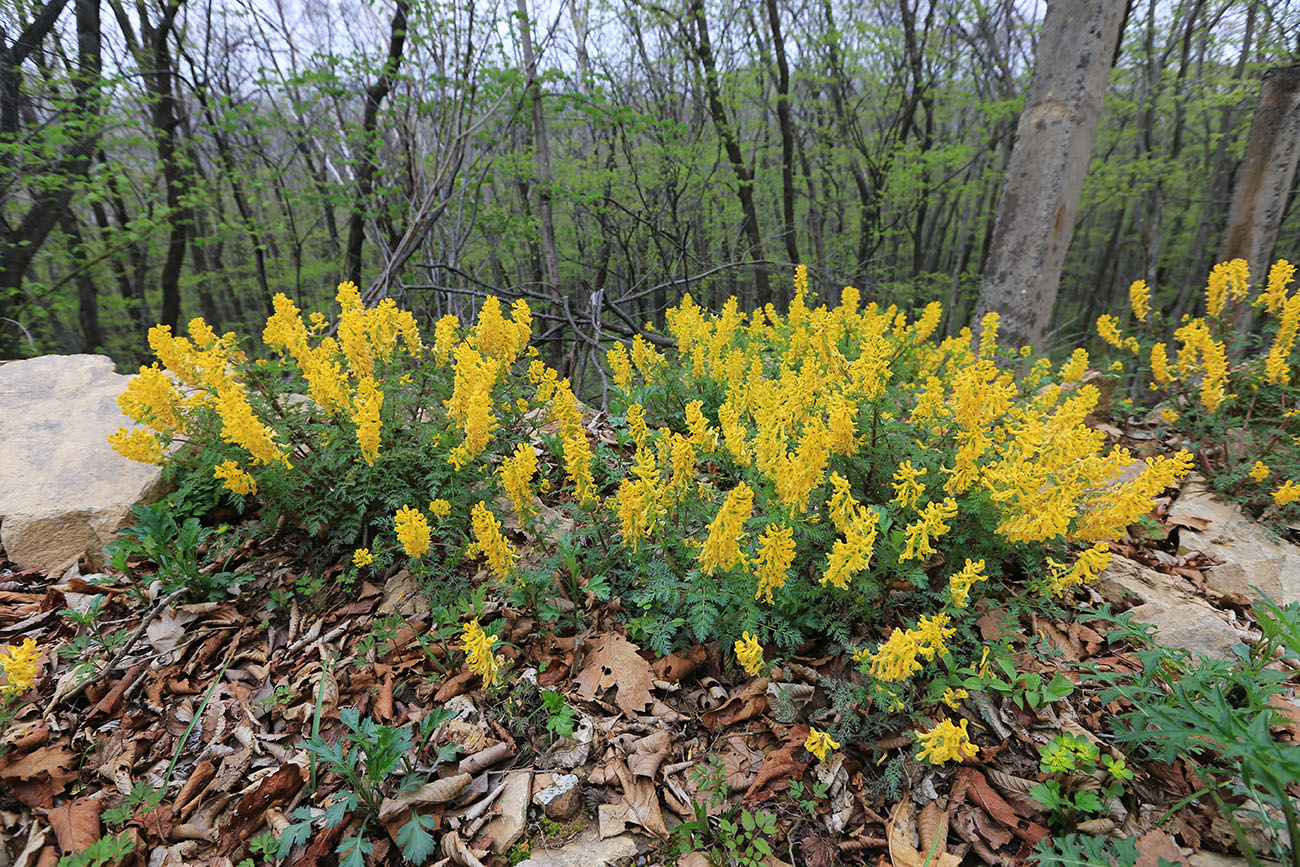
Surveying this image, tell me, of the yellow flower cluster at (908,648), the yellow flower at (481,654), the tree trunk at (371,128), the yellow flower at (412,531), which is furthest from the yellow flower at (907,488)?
the tree trunk at (371,128)

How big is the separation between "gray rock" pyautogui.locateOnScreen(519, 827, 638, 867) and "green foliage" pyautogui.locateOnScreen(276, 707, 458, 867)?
0.38m

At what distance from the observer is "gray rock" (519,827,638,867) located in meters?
1.90

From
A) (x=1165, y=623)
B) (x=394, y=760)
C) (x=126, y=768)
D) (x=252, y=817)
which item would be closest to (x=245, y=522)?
(x=126, y=768)

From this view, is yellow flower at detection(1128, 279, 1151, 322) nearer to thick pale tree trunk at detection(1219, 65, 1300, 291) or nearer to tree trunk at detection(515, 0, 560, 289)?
thick pale tree trunk at detection(1219, 65, 1300, 291)

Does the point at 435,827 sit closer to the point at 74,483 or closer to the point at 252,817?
the point at 252,817

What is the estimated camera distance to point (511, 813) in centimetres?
203

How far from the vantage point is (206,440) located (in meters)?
2.90

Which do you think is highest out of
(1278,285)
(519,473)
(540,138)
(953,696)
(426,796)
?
(540,138)

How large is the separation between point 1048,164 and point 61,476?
25.2ft

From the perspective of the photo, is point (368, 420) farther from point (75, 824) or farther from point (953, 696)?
point (953, 696)

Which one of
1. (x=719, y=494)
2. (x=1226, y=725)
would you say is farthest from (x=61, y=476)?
(x=1226, y=725)

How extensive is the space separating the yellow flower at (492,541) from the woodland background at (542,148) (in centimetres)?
339

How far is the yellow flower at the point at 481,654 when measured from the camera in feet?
7.09

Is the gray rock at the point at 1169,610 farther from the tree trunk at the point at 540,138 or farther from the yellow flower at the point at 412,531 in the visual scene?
the tree trunk at the point at 540,138
